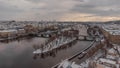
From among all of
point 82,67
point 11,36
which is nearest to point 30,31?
point 11,36

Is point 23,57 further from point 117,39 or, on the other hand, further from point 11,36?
point 11,36

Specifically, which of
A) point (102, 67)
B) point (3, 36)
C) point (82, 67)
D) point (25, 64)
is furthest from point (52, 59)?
point (3, 36)

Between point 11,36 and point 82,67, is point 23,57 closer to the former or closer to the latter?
point 82,67

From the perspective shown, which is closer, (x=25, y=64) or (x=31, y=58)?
(x=25, y=64)

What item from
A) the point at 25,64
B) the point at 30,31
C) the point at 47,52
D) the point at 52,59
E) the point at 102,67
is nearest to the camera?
the point at 102,67

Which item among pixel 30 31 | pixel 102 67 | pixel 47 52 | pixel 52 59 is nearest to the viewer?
pixel 102 67

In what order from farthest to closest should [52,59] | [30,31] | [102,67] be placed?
1. [30,31]
2. [52,59]
3. [102,67]

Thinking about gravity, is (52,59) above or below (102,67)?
below

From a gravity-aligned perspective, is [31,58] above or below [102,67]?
below

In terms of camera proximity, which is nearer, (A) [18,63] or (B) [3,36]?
(A) [18,63]
